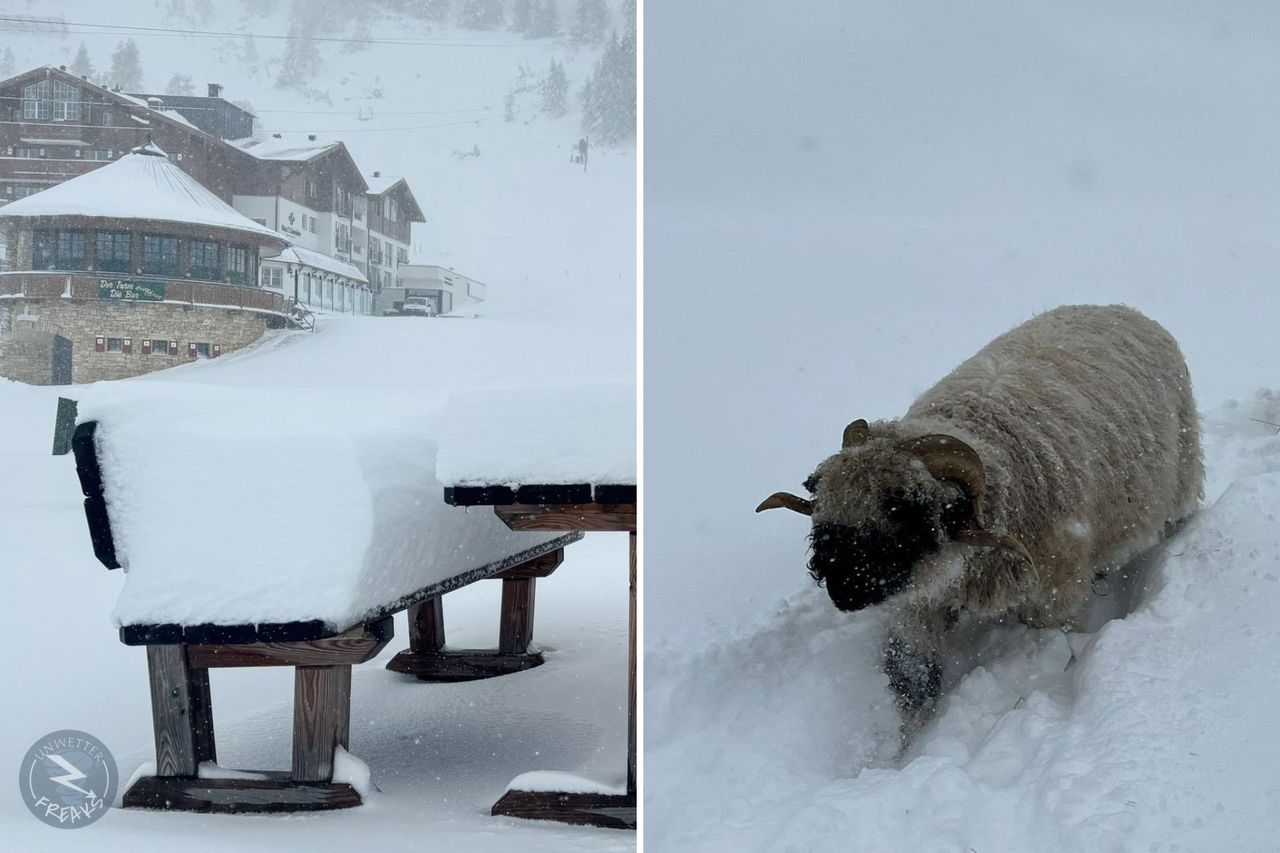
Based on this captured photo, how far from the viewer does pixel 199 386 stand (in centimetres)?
338

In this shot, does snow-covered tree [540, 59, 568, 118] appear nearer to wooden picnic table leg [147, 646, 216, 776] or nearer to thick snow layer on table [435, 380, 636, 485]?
thick snow layer on table [435, 380, 636, 485]

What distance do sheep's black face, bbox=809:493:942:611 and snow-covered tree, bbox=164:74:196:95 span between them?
264 cm

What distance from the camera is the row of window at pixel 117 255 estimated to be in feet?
10.6

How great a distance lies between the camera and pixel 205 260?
3.29 metres

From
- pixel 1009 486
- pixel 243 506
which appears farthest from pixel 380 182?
pixel 1009 486

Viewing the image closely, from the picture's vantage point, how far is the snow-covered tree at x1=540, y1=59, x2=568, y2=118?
3.55m

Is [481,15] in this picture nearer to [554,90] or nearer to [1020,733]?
[554,90]

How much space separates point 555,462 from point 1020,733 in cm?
159

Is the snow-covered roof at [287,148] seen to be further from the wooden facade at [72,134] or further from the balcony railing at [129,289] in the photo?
the balcony railing at [129,289]

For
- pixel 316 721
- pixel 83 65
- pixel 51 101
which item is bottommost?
pixel 316 721

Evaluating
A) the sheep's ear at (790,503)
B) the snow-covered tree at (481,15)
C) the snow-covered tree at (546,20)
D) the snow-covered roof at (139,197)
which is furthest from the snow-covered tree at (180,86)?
the sheep's ear at (790,503)

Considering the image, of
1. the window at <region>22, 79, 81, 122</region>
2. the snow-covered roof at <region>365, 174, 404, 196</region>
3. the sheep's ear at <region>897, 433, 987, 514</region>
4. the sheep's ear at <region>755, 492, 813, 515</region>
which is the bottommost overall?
the sheep's ear at <region>755, 492, 813, 515</region>

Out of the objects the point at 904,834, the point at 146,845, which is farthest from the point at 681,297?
the point at 146,845

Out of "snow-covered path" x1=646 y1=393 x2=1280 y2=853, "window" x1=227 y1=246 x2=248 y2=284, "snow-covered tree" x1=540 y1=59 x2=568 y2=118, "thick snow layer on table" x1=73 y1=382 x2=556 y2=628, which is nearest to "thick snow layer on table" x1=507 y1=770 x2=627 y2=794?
"snow-covered path" x1=646 y1=393 x2=1280 y2=853
